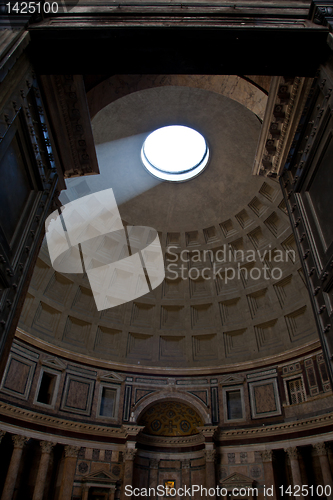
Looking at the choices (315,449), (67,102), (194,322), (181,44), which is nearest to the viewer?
(181,44)

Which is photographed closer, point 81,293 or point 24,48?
point 24,48

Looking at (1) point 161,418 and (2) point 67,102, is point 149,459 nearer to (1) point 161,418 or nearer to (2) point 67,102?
(1) point 161,418

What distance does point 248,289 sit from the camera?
18250 millimetres

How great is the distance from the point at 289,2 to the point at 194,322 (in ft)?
50.2

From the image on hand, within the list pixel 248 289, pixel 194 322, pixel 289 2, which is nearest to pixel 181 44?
pixel 289 2

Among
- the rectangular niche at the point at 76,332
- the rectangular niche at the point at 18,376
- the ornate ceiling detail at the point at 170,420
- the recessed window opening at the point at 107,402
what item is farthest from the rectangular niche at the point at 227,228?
the rectangular niche at the point at 18,376

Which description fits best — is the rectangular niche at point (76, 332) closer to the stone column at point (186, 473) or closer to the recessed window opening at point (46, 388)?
the recessed window opening at point (46, 388)

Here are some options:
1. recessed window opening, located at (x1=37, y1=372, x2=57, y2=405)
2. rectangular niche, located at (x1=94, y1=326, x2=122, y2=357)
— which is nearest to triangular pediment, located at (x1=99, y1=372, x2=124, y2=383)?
rectangular niche, located at (x1=94, y1=326, x2=122, y2=357)

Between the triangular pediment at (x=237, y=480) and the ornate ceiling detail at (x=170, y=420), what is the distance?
102 inches

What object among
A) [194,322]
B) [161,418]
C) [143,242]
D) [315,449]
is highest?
[143,242]

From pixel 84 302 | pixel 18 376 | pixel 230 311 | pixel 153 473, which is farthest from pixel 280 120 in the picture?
pixel 153 473

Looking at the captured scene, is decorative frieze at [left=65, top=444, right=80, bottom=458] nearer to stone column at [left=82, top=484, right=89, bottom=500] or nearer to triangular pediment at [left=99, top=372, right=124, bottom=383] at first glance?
stone column at [left=82, top=484, right=89, bottom=500]

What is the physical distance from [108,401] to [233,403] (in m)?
5.82

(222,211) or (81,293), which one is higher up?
(222,211)
